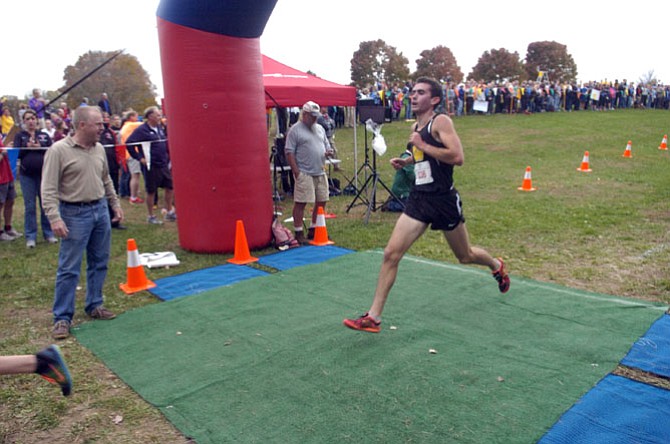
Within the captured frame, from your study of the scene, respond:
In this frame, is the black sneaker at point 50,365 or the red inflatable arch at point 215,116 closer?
the black sneaker at point 50,365

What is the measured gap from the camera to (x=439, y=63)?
67.4m

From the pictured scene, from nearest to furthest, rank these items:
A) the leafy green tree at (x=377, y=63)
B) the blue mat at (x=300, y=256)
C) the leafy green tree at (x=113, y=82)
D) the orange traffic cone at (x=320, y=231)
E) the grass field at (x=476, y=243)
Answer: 1. the grass field at (x=476, y=243)
2. the blue mat at (x=300, y=256)
3. the orange traffic cone at (x=320, y=231)
4. the leafy green tree at (x=113, y=82)
5. the leafy green tree at (x=377, y=63)

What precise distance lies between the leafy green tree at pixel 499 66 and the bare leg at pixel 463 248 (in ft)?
208

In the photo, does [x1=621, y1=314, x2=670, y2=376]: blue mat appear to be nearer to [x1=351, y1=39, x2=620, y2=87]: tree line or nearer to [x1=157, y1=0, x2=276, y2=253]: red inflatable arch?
[x1=157, y1=0, x2=276, y2=253]: red inflatable arch

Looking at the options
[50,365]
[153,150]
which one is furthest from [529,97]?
[50,365]

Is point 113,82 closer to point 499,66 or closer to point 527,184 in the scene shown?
point 499,66

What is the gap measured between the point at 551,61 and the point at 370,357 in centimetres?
7485

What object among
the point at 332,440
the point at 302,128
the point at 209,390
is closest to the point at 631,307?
the point at 332,440

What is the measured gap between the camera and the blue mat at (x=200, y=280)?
6.03 m

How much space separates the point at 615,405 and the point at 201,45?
5.99 metres

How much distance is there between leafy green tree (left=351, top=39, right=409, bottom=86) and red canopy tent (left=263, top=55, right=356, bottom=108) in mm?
48033

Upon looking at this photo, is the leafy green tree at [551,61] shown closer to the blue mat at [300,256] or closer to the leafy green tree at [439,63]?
the leafy green tree at [439,63]

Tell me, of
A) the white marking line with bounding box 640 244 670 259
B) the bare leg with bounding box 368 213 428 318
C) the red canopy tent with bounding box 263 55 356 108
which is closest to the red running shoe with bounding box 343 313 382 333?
the bare leg with bounding box 368 213 428 318

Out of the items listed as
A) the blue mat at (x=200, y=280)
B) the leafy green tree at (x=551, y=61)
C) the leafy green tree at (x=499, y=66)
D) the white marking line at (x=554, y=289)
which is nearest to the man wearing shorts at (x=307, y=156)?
the blue mat at (x=200, y=280)
